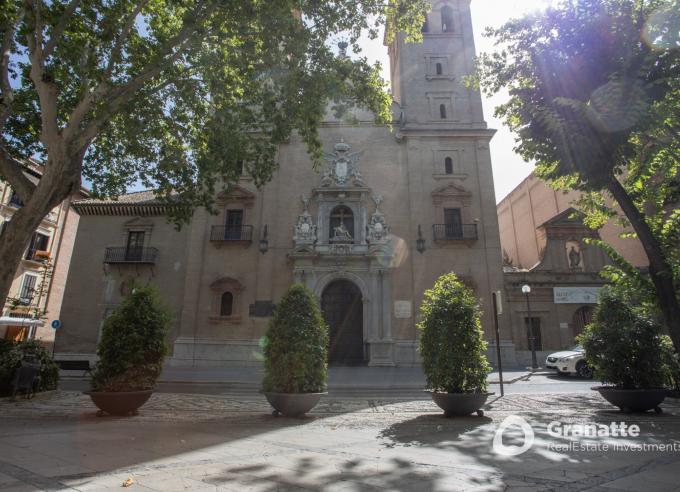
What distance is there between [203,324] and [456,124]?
17.2 metres

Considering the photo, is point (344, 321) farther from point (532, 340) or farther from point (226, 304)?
point (532, 340)

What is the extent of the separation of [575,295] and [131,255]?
904 inches

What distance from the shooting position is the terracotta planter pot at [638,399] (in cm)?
694

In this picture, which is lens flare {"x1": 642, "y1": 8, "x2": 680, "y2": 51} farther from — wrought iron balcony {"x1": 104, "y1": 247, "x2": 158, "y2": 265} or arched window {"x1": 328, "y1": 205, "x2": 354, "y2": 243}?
wrought iron balcony {"x1": 104, "y1": 247, "x2": 158, "y2": 265}

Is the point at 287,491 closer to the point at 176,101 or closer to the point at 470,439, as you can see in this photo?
the point at 470,439

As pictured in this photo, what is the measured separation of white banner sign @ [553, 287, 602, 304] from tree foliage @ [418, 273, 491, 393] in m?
14.7

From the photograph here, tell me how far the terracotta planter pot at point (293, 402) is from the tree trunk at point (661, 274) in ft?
23.3

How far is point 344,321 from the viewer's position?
771 inches

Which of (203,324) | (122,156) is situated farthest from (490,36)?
(203,324)

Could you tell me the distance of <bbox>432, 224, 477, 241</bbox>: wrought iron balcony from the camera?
2012 cm

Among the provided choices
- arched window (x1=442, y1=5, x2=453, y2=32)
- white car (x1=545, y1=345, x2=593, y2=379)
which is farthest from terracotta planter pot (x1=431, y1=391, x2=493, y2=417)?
arched window (x1=442, y1=5, x2=453, y2=32)

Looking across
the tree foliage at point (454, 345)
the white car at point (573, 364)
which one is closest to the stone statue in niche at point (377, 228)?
the white car at point (573, 364)

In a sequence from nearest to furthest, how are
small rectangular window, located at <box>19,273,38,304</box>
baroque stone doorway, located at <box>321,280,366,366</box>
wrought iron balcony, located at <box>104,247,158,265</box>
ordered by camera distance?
baroque stone doorway, located at <box>321,280,366,366</box>
wrought iron balcony, located at <box>104,247,158,265</box>
small rectangular window, located at <box>19,273,38,304</box>

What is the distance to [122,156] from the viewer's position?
12.9 metres
